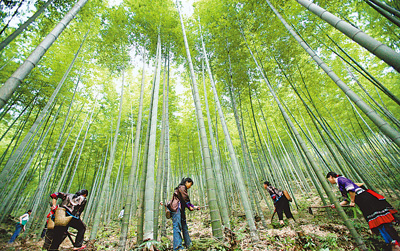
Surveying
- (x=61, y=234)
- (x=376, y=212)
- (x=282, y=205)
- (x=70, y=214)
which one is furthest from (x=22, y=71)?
(x=282, y=205)

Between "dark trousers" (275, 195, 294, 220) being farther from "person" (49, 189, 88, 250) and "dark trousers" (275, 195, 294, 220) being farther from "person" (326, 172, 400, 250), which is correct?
"person" (49, 189, 88, 250)

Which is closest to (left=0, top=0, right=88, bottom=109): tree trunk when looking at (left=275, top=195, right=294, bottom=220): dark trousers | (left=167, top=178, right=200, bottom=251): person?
(left=167, top=178, right=200, bottom=251): person

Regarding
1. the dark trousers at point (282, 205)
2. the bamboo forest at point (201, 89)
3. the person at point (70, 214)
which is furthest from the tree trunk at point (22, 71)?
the dark trousers at point (282, 205)

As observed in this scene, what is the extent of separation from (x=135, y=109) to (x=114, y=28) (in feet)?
11.9

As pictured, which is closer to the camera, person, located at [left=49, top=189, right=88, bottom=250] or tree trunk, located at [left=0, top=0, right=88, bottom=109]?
tree trunk, located at [left=0, top=0, right=88, bottom=109]

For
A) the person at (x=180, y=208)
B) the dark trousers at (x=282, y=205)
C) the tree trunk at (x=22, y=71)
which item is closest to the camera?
the tree trunk at (x=22, y=71)

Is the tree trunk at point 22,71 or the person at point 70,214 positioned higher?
the tree trunk at point 22,71

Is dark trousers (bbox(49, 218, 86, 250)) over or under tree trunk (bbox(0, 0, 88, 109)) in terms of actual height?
under

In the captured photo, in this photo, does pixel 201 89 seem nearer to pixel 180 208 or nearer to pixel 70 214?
pixel 180 208

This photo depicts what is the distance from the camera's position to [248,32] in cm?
432

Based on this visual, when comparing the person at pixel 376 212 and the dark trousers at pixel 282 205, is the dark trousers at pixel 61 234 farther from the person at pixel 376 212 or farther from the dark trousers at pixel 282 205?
the person at pixel 376 212

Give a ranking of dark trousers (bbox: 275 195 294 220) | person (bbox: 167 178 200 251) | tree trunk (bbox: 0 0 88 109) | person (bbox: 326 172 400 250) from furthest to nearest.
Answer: dark trousers (bbox: 275 195 294 220) → person (bbox: 167 178 200 251) → person (bbox: 326 172 400 250) → tree trunk (bbox: 0 0 88 109)

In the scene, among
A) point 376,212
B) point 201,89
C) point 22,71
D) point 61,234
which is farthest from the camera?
point 201,89

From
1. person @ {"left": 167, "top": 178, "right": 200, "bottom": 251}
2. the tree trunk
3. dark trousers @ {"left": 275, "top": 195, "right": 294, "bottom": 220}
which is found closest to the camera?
the tree trunk
